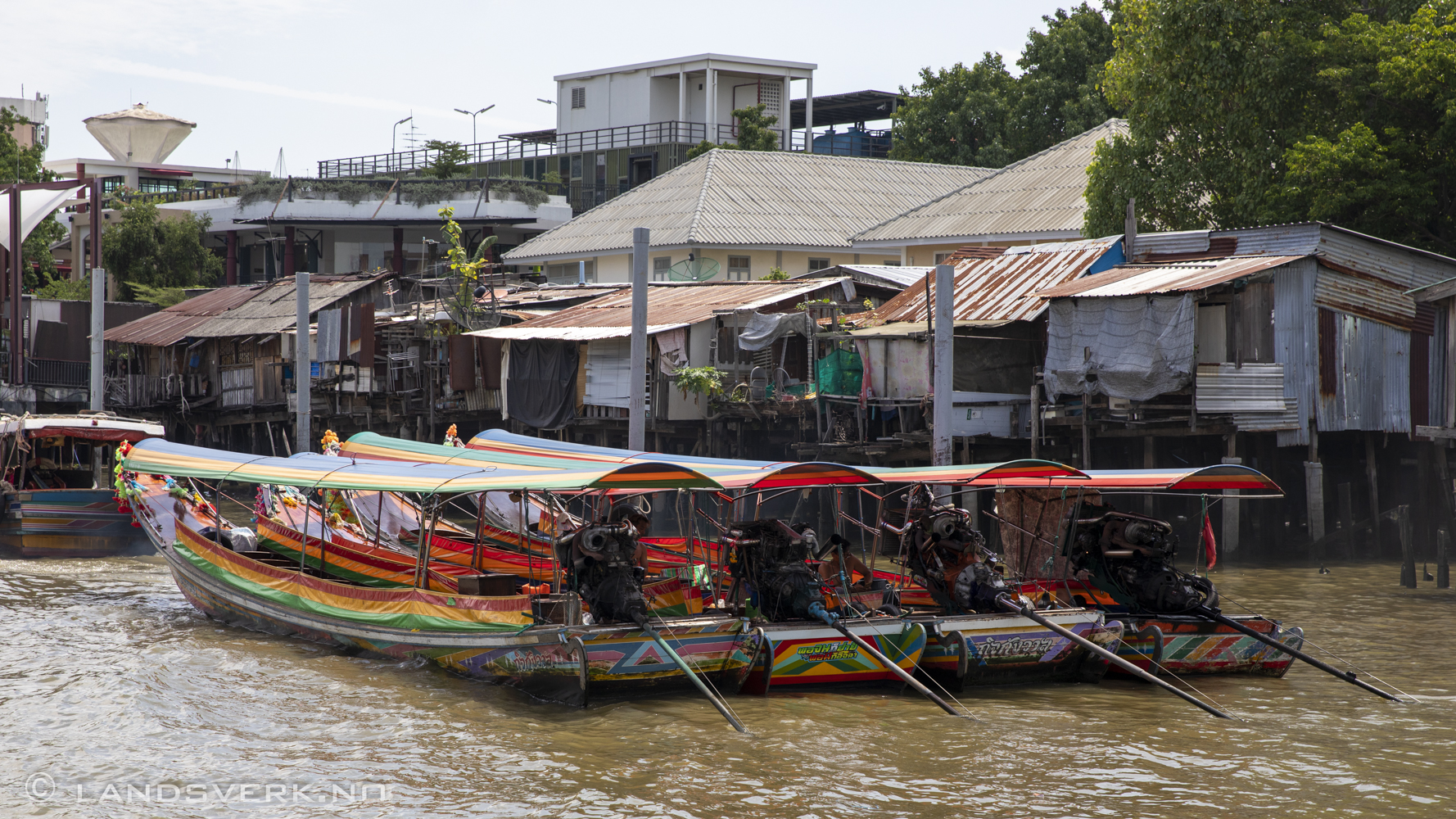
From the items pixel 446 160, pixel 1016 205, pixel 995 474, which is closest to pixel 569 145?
pixel 446 160

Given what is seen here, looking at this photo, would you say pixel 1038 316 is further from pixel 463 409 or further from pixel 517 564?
pixel 463 409

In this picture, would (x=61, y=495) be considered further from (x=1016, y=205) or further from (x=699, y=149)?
(x=699, y=149)

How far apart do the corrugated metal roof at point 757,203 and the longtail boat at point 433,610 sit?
20146mm

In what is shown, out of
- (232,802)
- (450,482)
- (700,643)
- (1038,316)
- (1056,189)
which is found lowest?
(232,802)

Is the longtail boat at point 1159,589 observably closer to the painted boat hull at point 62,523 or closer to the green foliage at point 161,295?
the painted boat hull at point 62,523

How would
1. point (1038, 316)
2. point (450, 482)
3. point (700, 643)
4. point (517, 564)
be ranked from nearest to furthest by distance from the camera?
point (700, 643) → point (450, 482) → point (517, 564) → point (1038, 316)

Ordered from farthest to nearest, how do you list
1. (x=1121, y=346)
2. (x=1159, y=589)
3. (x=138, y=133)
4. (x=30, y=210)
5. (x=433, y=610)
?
(x=138, y=133) < (x=30, y=210) < (x=1121, y=346) < (x=1159, y=589) < (x=433, y=610)

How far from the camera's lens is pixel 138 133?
58.0 m

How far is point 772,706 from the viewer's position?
11.7 metres

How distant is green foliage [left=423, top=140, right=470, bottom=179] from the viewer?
51.2 m

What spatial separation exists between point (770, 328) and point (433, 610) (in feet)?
42.7

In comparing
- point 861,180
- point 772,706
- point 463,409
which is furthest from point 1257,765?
point 861,180

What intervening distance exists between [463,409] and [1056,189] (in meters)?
15.3

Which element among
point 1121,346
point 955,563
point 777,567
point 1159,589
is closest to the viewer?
point 777,567
